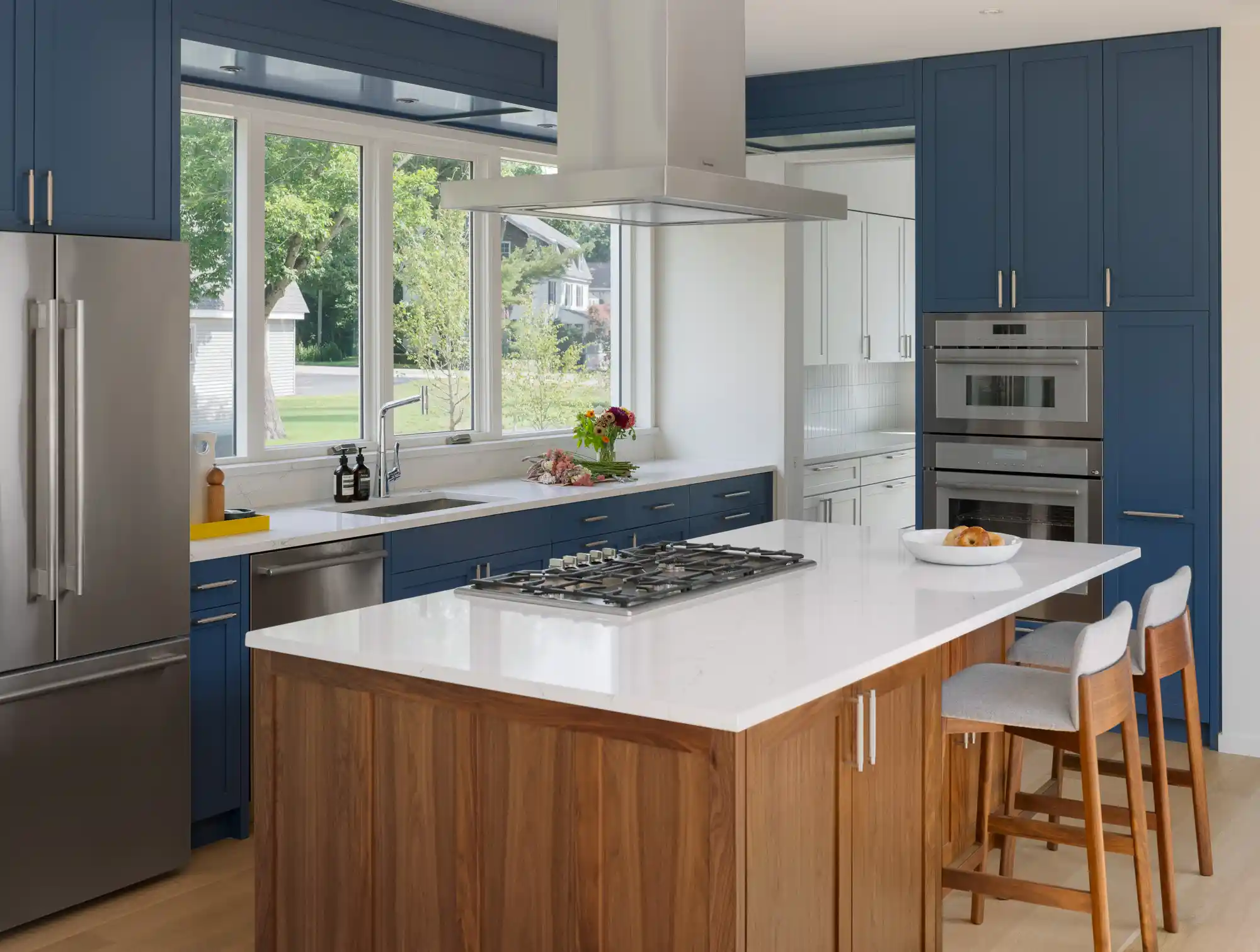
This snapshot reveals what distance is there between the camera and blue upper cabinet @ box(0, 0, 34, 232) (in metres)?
3.45

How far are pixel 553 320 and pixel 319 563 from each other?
250 centimetres

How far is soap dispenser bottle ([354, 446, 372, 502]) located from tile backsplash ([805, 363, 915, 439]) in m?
2.84

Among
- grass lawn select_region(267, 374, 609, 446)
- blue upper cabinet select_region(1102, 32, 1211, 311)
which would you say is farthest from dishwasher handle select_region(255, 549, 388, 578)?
blue upper cabinet select_region(1102, 32, 1211, 311)

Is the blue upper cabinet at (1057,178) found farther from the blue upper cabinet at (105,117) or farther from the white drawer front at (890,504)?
the blue upper cabinet at (105,117)

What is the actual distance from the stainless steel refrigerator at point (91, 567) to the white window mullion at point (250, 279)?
1174mm

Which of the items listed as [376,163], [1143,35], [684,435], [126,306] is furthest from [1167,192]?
[126,306]

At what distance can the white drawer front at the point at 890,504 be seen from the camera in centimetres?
745

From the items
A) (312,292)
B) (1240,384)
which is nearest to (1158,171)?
(1240,384)

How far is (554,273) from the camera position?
6512 mm

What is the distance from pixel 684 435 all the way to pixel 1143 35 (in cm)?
282

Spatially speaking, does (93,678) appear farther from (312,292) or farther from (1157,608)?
(1157,608)

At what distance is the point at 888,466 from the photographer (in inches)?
303

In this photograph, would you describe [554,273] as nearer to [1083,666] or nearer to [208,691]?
[208,691]

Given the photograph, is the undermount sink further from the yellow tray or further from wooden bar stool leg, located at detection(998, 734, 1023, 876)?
wooden bar stool leg, located at detection(998, 734, 1023, 876)
